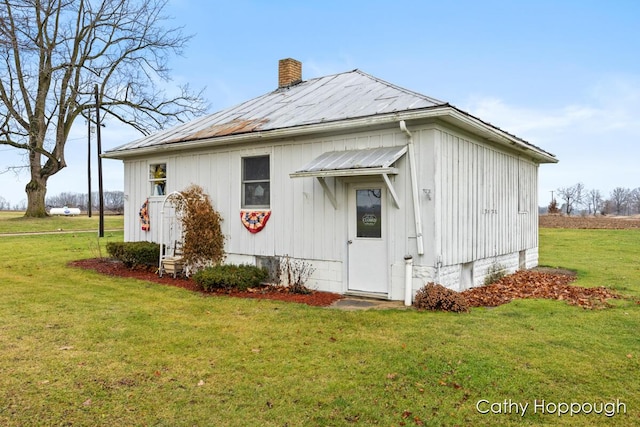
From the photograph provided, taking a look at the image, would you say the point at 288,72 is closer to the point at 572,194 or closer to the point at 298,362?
the point at 298,362

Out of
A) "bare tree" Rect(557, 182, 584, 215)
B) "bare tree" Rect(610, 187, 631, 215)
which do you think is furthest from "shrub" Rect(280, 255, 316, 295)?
"bare tree" Rect(610, 187, 631, 215)

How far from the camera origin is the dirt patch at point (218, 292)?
8188 mm

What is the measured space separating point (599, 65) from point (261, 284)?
495 inches

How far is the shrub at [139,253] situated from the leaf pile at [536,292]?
7.62m

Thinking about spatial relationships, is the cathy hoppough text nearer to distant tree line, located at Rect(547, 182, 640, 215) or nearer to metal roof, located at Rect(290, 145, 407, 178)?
metal roof, located at Rect(290, 145, 407, 178)

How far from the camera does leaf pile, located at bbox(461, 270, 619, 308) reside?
793cm

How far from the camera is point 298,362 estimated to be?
4.86 meters

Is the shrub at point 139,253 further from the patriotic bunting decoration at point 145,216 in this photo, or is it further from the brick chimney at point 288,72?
the brick chimney at point 288,72

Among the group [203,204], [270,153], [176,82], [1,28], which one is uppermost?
[176,82]

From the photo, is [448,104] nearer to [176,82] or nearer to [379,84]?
[379,84]

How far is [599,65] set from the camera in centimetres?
1395

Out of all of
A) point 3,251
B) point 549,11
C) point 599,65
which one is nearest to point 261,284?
point 549,11

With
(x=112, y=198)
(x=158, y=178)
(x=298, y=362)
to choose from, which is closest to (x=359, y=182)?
(x=298, y=362)

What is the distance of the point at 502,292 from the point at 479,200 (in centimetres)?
197
